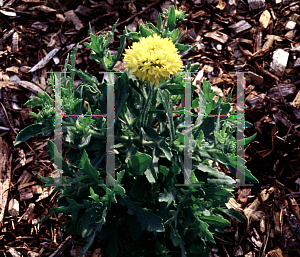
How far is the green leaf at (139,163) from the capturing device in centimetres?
239

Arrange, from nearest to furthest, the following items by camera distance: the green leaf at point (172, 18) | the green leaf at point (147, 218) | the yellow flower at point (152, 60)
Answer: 1. the yellow flower at point (152, 60)
2. the green leaf at point (147, 218)
3. the green leaf at point (172, 18)

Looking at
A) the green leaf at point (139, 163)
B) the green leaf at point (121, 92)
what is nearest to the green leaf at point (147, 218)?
the green leaf at point (139, 163)

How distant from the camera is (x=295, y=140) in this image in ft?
11.9

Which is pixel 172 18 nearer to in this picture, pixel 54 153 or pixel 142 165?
pixel 142 165

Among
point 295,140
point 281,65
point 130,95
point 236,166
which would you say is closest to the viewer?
point 236,166

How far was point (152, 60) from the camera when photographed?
2070 millimetres

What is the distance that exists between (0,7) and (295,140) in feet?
13.6

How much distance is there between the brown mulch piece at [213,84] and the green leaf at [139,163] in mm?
1161

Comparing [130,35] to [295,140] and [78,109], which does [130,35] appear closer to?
[78,109]

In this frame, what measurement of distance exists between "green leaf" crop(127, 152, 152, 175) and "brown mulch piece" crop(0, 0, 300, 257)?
1.16 metres

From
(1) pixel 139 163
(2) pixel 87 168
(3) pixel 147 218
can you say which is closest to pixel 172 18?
(1) pixel 139 163

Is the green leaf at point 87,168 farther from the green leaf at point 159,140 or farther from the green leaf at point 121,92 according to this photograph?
the green leaf at point 159,140

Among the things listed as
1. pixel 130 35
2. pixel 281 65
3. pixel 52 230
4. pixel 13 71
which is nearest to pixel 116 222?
pixel 52 230

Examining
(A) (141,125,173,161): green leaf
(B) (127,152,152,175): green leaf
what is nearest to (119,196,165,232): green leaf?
(B) (127,152,152,175): green leaf
